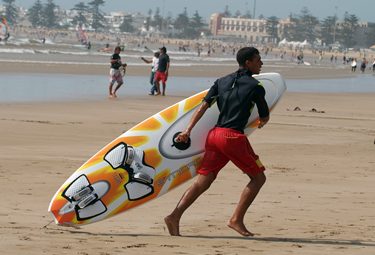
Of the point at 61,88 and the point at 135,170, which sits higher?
the point at 135,170

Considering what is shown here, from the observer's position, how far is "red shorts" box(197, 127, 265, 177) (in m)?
6.34

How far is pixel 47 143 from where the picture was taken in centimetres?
1167

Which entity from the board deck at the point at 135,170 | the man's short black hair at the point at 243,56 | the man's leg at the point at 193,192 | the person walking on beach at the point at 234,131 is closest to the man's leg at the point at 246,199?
the person walking on beach at the point at 234,131

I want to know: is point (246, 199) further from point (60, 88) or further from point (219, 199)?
point (60, 88)

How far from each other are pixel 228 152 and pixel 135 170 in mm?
735

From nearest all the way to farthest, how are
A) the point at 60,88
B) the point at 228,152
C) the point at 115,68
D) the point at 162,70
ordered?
the point at 228,152 < the point at 115,68 < the point at 162,70 < the point at 60,88

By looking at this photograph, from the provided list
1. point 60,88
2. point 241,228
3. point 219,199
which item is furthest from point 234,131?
point 60,88

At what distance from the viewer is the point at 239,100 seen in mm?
6359

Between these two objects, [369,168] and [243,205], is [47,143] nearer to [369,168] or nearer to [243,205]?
[369,168]

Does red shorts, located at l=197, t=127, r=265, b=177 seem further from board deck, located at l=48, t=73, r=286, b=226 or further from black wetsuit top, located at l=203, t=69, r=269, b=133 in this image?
board deck, located at l=48, t=73, r=286, b=226

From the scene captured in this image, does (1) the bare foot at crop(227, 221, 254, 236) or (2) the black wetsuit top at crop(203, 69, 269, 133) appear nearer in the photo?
(2) the black wetsuit top at crop(203, 69, 269, 133)

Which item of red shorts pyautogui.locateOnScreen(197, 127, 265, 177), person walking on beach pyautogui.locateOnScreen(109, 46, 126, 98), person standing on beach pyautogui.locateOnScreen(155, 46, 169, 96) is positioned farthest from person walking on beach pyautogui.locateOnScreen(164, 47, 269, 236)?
person standing on beach pyautogui.locateOnScreen(155, 46, 169, 96)

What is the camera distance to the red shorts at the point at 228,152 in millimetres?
6336

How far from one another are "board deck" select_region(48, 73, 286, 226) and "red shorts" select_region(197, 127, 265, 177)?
1.06ft
